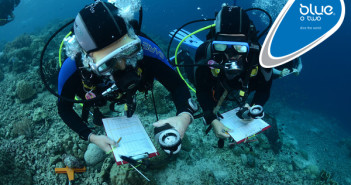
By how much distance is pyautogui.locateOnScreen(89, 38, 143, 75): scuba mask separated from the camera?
71.7 inches

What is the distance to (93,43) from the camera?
179 centimetres

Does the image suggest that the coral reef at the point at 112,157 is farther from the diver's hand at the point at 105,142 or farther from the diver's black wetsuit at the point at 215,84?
the diver's black wetsuit at the point at 215,84

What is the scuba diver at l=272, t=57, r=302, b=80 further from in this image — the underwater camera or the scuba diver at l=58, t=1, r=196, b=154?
the underwater camera

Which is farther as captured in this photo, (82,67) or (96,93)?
(96,93)

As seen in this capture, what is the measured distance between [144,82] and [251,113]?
1.78 metres

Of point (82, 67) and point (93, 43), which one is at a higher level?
point (93, 43)

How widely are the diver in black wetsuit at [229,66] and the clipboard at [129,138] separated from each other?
1.20 meters

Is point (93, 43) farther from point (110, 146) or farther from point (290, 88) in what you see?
point (290, 88)

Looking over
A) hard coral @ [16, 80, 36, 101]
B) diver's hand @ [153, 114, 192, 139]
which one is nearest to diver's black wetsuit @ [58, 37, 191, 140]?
diver's hand @ [153, 114, 192, 139]

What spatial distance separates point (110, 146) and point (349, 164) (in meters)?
13.4

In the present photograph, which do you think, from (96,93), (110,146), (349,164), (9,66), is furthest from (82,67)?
(349,164)

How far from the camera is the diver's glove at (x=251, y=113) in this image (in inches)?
113

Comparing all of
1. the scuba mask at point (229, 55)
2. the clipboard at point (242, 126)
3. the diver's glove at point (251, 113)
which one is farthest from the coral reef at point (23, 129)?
the diver's glove at point (251, 113)

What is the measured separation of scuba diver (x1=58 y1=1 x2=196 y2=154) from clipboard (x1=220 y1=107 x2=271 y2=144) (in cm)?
107
